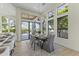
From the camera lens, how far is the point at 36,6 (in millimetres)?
2379

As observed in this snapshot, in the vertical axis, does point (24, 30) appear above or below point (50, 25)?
below

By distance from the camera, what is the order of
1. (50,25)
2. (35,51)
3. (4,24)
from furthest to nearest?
1. (50,25)
2. (35,51)
3. (4,24)

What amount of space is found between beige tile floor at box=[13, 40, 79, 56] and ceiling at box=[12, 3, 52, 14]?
2.92 feet

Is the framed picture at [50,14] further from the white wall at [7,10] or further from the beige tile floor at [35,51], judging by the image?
the white wall at [7,10]

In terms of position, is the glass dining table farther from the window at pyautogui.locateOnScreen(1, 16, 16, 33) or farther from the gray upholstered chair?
the window at pyautogui.locateOnScreen(1, 16, 16, 33)

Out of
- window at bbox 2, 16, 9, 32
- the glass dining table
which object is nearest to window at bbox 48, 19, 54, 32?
the glass dining table

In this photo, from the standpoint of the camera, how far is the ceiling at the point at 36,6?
2.30 meters

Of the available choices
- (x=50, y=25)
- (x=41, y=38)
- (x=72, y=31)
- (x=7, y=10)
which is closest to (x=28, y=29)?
(x=41, y=38)

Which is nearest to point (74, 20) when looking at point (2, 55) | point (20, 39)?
point (20, 39)

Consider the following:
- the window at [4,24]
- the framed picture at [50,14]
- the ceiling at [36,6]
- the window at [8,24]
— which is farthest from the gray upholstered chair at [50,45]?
the window at [4,24]

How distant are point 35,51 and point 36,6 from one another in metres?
1.21

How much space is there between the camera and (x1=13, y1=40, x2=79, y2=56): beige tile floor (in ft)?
7.77

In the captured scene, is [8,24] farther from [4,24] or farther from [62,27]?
[62,27]

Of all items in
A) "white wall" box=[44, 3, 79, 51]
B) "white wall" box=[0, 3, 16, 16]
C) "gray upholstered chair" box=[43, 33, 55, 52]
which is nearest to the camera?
"white wall" box=[0, 3, 16, 16]
